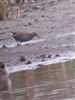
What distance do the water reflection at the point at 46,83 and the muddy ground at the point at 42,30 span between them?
123cm

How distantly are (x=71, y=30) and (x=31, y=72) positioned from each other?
523cm

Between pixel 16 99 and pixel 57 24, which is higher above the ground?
pixel 16 99

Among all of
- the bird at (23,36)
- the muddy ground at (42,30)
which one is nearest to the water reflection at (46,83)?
the muddy ground at (42,30)

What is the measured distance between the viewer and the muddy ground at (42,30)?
12742 mm

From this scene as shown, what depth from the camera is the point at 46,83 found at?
915cm

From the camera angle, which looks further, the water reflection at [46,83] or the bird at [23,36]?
the bird at [23,36]

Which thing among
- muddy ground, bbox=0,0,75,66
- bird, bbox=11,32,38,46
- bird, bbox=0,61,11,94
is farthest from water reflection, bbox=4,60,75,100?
bird, bbox=11,32,38,46

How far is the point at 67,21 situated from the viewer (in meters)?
17.0

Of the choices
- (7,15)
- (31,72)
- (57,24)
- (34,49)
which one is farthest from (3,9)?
(31,72)

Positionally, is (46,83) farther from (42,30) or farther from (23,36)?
(42,30)

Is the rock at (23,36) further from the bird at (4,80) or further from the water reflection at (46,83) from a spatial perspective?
the bird at (4,80)

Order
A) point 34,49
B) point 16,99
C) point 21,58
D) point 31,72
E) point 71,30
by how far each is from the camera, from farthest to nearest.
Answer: point 71,30 < point 34,49 < point 21,58 < point 31,72 < point 16,99

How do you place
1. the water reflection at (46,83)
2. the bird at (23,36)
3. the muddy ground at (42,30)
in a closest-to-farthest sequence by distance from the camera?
the water reflection at (46,83), the muddy ground at (42,30), the bird at (23,36)

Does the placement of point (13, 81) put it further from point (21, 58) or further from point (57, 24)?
point (57, 24)
